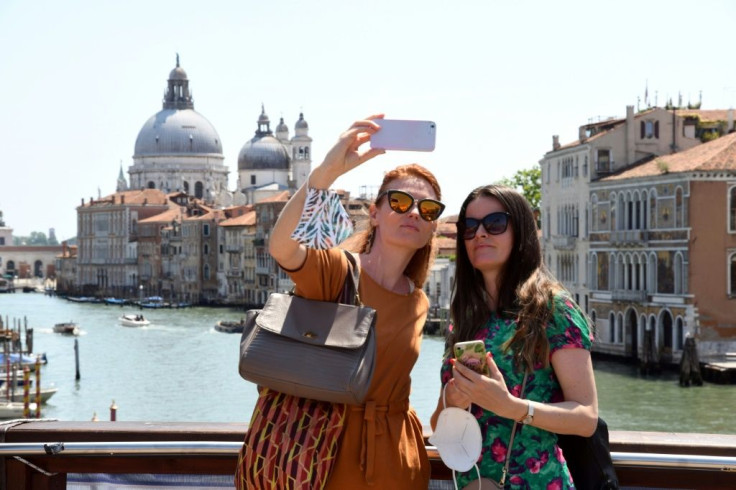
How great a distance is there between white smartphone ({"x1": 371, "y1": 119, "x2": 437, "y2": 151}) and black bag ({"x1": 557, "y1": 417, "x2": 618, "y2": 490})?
52 cm

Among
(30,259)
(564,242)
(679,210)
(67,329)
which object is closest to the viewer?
(679,210)

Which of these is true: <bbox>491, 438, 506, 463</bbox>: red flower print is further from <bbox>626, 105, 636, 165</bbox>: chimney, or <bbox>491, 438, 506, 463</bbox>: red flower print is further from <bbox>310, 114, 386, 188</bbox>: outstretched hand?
<bbox>626, 105, 636, 165</bbox>: chimney

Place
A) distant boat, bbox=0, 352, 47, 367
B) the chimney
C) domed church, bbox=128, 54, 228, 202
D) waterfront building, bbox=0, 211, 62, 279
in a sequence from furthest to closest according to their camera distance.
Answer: waterfront building, bbox=0, 211, 62, 279, domed church, bbox=128, 54, 228, 202, the chimney, distant boat, bbox=0, 352, 47, 367

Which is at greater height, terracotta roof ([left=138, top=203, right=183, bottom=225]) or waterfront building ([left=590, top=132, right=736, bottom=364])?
terracotta roof ([left=138, top=203, right=183, bottom=225])

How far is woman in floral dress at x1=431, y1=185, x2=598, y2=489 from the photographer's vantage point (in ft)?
6.76

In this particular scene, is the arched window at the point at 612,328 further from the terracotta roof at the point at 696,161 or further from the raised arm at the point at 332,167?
the raised arm at the point at 332,167

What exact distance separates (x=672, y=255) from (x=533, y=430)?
22.1 meters

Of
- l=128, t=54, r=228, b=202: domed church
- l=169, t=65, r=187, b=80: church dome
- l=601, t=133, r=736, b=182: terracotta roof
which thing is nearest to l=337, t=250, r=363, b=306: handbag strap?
l=601, t=133, r=736, b=182: terracotta roof

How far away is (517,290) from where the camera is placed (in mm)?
2184

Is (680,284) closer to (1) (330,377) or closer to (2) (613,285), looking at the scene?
(2) (613,285)

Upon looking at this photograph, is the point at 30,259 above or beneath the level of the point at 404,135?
beneath

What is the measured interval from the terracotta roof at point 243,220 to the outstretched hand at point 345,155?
52200mm

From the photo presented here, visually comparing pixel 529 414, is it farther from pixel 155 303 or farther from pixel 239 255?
pixel 155 303

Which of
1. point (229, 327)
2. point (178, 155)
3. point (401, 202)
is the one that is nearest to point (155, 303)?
point (229, 327)
